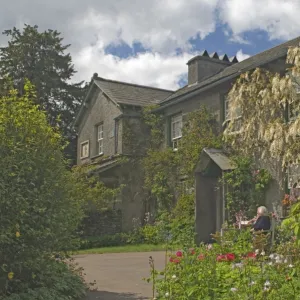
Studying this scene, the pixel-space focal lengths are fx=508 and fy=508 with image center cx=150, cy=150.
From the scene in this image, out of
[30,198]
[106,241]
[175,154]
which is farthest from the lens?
[175,154]

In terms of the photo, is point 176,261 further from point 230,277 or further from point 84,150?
point 84,150

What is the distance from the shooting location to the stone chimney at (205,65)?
2397cm

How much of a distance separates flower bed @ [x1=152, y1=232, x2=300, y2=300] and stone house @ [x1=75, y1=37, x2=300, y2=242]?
33.1ft

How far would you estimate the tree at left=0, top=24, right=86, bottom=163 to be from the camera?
1658 inches

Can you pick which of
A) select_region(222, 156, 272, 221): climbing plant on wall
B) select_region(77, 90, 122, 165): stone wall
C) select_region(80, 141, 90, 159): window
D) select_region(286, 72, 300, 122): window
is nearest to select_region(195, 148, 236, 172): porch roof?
select_region(222, 156, 272, 221): climbing plant on wall

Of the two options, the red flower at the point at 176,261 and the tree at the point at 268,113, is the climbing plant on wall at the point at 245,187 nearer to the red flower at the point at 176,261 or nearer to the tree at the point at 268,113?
the tree at the point at 268,113

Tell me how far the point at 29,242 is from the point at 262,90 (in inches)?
395

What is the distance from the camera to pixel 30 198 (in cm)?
718

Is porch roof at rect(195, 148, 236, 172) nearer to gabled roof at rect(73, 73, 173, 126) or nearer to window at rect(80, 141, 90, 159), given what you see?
gabled roof at rect(73, 73, 173, 126)

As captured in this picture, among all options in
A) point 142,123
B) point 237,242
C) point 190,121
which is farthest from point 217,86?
point 237,242

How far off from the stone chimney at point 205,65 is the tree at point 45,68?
19.2 metres

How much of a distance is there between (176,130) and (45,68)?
76.4ft

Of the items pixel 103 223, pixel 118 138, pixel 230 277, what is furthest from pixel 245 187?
pixel 230 277

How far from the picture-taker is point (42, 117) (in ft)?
26.4
